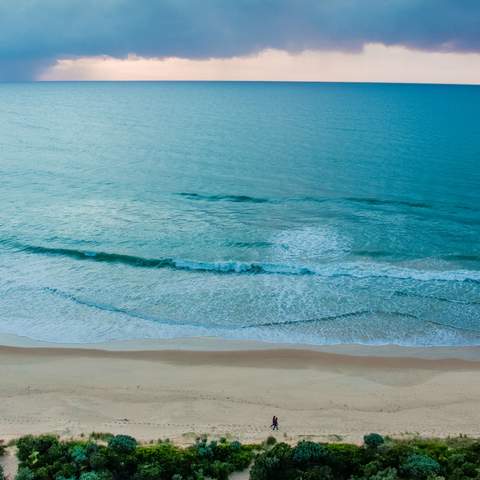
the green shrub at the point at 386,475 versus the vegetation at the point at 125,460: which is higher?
the vegetation at the point at 125,460

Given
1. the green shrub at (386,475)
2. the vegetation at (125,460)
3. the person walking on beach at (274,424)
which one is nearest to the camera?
the green shrub at (386,475)

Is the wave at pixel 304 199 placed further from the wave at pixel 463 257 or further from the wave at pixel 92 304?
the wave at pixel 92 304

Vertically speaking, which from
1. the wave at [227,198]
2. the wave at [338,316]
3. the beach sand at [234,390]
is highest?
the wave at [227,198]

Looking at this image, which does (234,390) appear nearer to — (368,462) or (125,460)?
(125,460)

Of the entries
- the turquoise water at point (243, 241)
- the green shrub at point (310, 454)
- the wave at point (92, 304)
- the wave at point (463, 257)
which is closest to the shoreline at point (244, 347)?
the turquoise water at point (243, 241)

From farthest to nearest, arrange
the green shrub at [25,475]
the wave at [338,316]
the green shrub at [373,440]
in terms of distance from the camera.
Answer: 1. the wave at [338,316]
2. the green shrub at [373,440]
3. the green shrub at [25,475]

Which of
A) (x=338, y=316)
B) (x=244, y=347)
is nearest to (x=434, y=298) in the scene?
(x=338, y=316)

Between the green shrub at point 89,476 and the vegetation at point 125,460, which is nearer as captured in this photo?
the green shrub at point 89,476
